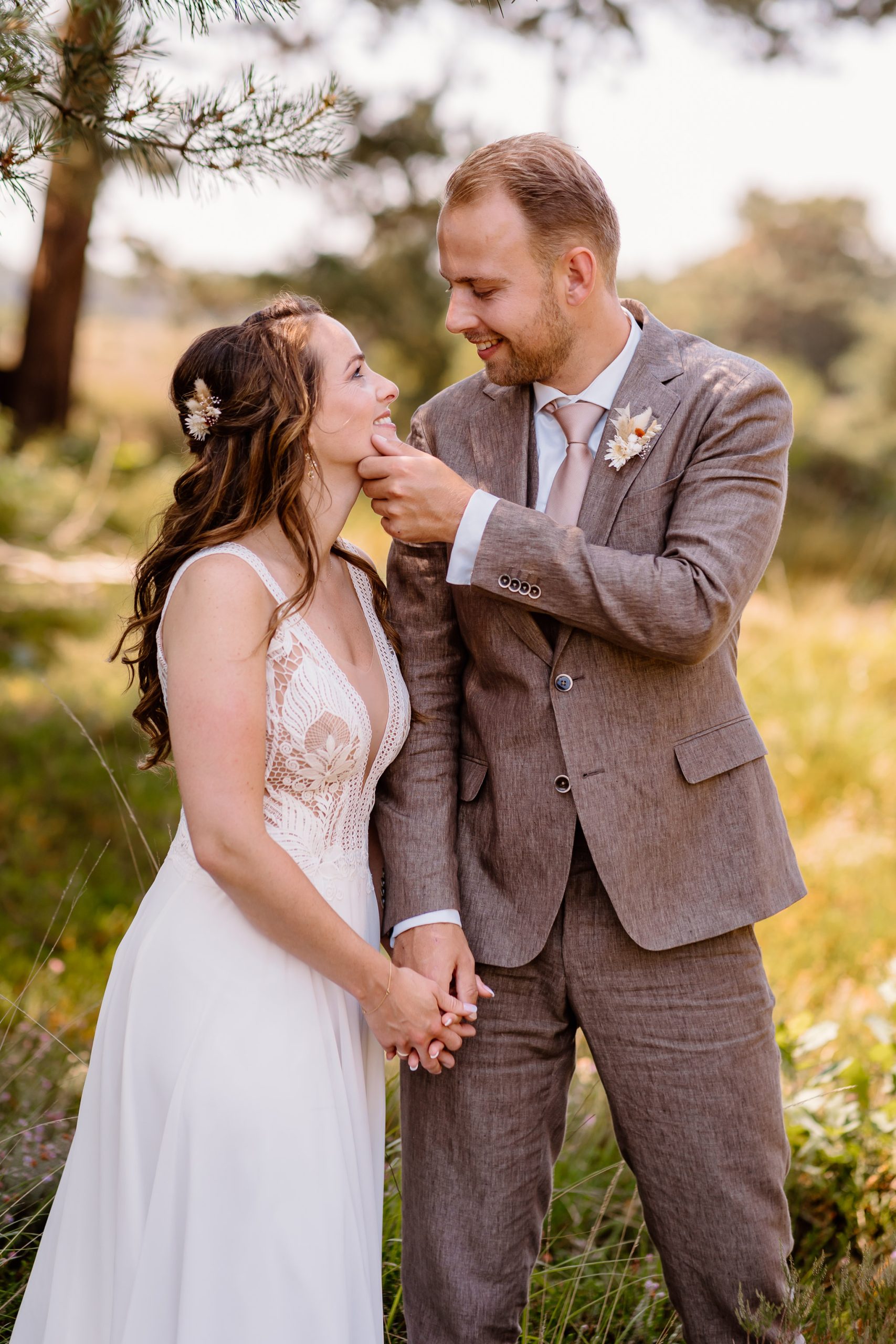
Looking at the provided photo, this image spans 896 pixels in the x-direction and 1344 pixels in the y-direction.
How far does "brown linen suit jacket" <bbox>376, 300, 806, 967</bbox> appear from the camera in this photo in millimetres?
2139

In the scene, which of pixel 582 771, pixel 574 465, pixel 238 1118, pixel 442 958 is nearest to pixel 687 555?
pixel 574 465

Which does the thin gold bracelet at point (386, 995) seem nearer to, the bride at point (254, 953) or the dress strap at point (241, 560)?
the bride at point (254, 953)

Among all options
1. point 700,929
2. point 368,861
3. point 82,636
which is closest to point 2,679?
point 82,636

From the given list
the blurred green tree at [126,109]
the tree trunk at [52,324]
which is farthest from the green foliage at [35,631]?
the blurred green tree at [126,109]

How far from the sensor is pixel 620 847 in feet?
7.40

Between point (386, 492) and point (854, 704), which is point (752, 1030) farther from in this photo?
point (854, 704)

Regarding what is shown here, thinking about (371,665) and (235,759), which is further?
(371,665)

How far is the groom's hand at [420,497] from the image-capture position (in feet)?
7.13

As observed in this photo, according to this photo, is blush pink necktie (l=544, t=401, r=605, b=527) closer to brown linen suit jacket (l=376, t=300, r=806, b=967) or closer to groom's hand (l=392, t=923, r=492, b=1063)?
brown linen suit jacket (l=376, t=300, r=806, b=967)

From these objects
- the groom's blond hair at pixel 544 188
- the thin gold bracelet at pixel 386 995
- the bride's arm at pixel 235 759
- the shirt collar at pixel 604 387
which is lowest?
the thin gold bracelet at pixel 386 995

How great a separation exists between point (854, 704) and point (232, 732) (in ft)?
19.5

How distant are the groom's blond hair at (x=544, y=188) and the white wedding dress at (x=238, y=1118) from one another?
890mm

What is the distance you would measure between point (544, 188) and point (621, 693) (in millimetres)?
1019

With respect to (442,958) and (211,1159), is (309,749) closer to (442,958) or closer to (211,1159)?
(442,958)
